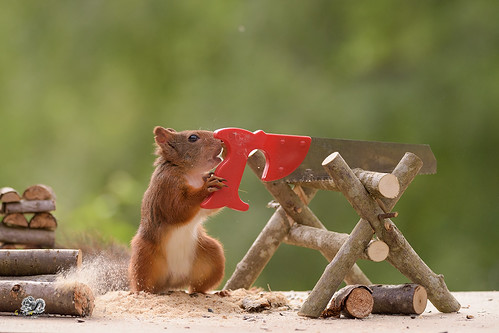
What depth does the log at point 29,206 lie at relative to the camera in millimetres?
4012

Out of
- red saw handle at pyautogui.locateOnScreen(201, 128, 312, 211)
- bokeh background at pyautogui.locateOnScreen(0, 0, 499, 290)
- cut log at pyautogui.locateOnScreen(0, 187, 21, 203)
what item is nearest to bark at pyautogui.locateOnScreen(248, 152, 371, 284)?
red saw handle at pyautogui.locateOnScreen(201, 128, 312, 211)

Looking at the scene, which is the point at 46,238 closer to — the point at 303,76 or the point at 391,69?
the point at 303,76

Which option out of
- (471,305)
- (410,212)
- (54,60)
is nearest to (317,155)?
(471,305)

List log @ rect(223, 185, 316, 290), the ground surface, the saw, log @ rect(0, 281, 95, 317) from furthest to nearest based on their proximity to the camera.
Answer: log @ rect(223, 185, 316, 290), the saw, log @ rect(0, 281, 95, 317), the ground surface

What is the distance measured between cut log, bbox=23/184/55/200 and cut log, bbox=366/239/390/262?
233cm

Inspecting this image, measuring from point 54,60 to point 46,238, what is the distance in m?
3.51

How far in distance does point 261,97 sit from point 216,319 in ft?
13.2

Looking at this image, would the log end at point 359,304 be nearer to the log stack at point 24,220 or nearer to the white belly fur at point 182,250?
the white belly fur at point 182,250

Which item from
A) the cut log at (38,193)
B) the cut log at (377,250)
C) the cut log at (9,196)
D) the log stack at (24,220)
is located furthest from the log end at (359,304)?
the cut log at (9,196)

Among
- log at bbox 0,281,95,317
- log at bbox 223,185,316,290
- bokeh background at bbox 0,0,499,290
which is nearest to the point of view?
log at bbox 0,281,95,317

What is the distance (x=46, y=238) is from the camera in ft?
13.3

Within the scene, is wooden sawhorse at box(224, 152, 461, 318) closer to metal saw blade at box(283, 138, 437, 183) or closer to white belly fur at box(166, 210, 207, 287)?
metal saw blade at box(283, 138, 437, 183)

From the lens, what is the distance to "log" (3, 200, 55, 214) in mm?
4012

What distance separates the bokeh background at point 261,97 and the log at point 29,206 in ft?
3.27
